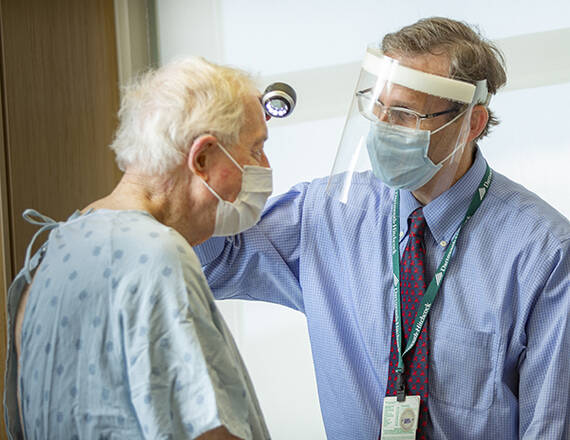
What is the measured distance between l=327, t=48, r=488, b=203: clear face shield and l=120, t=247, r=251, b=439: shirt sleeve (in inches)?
28.5

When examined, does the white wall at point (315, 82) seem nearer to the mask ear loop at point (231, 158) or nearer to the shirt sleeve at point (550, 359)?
the shirt sleeve at point (550, 359)

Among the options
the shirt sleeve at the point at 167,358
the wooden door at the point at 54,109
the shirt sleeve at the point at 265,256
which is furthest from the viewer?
the wooden door at the point at 54,109

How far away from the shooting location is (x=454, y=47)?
177 cm

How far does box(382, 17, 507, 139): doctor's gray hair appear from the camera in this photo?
1749 millimetres

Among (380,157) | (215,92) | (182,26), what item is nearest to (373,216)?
(380,157)

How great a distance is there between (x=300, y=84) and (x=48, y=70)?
90 centimetres

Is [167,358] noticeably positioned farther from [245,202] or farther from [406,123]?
[406,123]

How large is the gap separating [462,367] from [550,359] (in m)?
0.19

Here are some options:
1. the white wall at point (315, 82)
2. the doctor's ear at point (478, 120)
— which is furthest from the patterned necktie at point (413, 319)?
the white wall at point (315, 82)

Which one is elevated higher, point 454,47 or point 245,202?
point 454,47

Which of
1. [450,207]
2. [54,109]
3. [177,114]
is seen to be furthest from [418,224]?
[54,109]

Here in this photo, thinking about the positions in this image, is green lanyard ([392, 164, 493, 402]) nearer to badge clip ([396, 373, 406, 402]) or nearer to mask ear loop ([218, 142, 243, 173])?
badge clip ([396, 373, 406, 402])

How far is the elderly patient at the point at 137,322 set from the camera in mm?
1133

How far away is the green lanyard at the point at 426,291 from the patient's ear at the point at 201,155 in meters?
0.62
